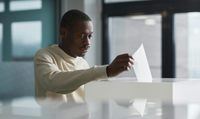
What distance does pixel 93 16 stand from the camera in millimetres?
2816

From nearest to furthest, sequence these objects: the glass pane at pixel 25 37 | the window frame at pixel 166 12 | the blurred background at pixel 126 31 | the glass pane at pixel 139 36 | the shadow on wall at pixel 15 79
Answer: the shadow on wall at pixel 15 79 < the glass pane at pixel 25 37 < the blurred background at pixel 126 31 < the window frame at pixel 166 12 < the glass pane at pixel 139 36

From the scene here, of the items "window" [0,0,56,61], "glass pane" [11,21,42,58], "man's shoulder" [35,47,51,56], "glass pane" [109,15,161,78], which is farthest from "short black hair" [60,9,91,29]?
"glass pane" [109,15,161,78]

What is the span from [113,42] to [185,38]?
31.7 inches

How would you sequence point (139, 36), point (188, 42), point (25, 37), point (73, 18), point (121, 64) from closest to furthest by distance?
1. point (121, 64)
2. point (73, 18)
3. point (25, 37)
4. point (188, 42)
5. point (139, 36)

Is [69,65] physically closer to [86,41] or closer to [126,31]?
[86,41]

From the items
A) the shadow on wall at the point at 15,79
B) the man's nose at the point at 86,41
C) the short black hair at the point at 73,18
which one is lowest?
the shadow on wall at the point at 15,79

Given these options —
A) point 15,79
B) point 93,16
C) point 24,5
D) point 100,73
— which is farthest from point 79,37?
point 93,16

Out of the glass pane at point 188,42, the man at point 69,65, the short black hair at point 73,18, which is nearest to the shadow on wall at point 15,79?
the man at point 69,65

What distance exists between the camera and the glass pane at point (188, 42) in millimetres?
2639

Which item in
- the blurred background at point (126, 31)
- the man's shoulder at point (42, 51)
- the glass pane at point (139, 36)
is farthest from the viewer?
the glass pane at point (139, 36)

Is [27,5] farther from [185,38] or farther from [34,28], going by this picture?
[185,38]

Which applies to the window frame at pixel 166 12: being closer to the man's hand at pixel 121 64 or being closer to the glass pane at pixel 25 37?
the glass pane at pixel 25 37

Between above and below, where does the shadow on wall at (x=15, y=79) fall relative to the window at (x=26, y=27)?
below

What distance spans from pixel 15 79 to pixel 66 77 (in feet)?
5.50
